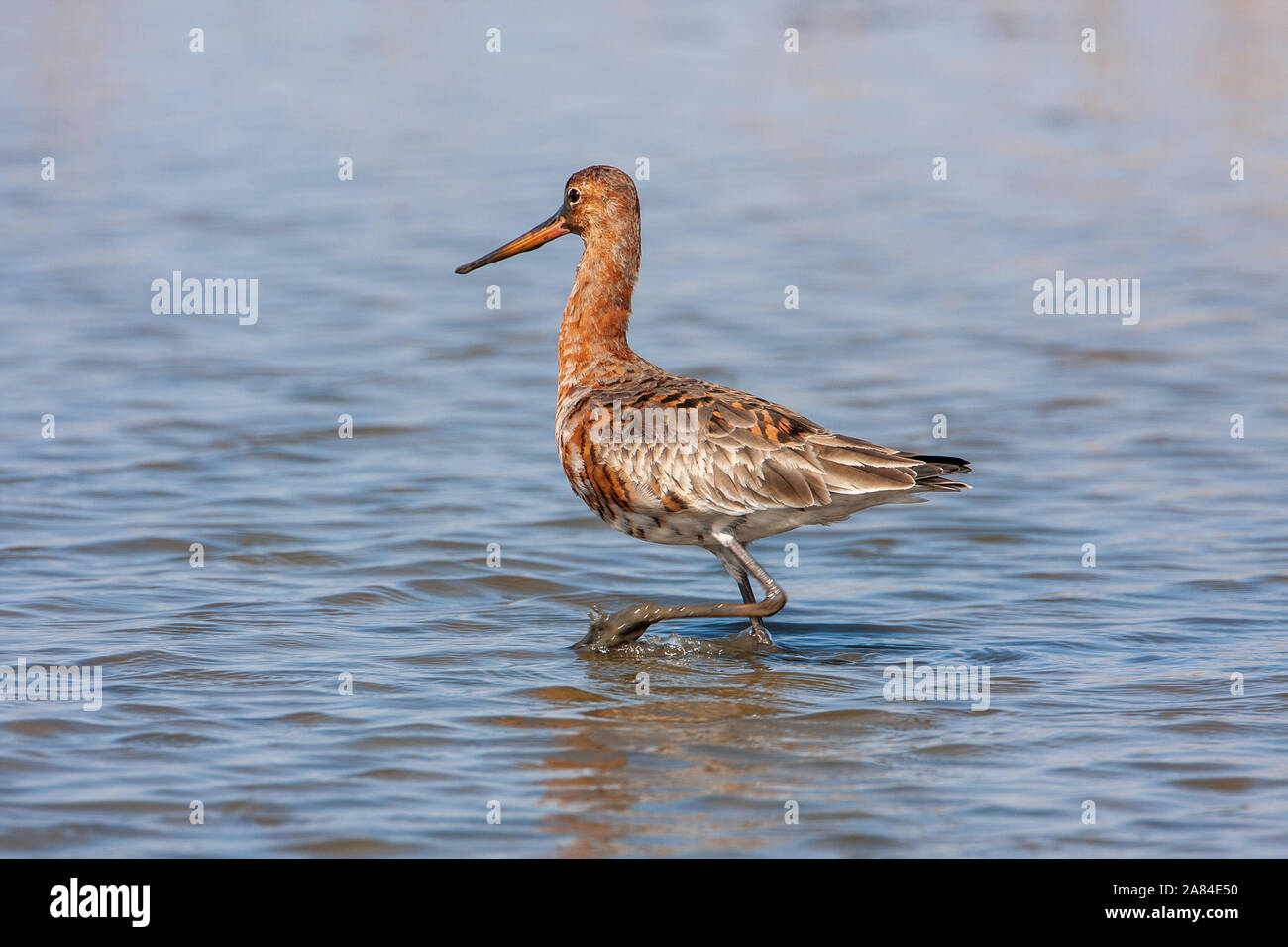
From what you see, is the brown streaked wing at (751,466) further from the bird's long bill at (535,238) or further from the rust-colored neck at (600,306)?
the bird's long bill at (535,238)

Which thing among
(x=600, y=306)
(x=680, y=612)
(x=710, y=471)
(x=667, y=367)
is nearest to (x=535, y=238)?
(x=600, y=306)

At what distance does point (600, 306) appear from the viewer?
824 centimetres

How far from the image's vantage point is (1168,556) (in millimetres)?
9000

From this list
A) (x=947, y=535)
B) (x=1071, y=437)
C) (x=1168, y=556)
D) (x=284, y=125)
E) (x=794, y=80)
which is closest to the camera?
(x=1168, y=556)

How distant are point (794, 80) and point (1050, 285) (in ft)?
25.3

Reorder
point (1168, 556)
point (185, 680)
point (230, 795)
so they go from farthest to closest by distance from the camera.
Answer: point (1168, 556) → point (185, 680) → point (230, 795)

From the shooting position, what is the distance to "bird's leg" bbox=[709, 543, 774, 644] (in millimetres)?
7777

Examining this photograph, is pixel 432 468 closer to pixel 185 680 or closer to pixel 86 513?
pixel 86 513

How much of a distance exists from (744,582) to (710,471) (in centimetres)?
77

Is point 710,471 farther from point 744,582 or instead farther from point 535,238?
point 535,238

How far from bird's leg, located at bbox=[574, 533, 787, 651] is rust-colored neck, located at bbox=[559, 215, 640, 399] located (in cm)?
112

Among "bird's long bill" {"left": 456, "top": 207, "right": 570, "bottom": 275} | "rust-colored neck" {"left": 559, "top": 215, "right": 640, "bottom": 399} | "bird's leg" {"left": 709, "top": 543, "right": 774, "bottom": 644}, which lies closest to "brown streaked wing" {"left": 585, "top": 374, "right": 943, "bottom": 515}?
"bird's leg" {"left": 709, "top": 543, "right": 774, "bottom": 644}

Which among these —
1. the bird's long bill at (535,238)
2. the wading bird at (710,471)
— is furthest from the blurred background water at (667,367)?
the bird's long bill at (535,238)

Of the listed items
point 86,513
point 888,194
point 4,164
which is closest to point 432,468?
point 86,513
